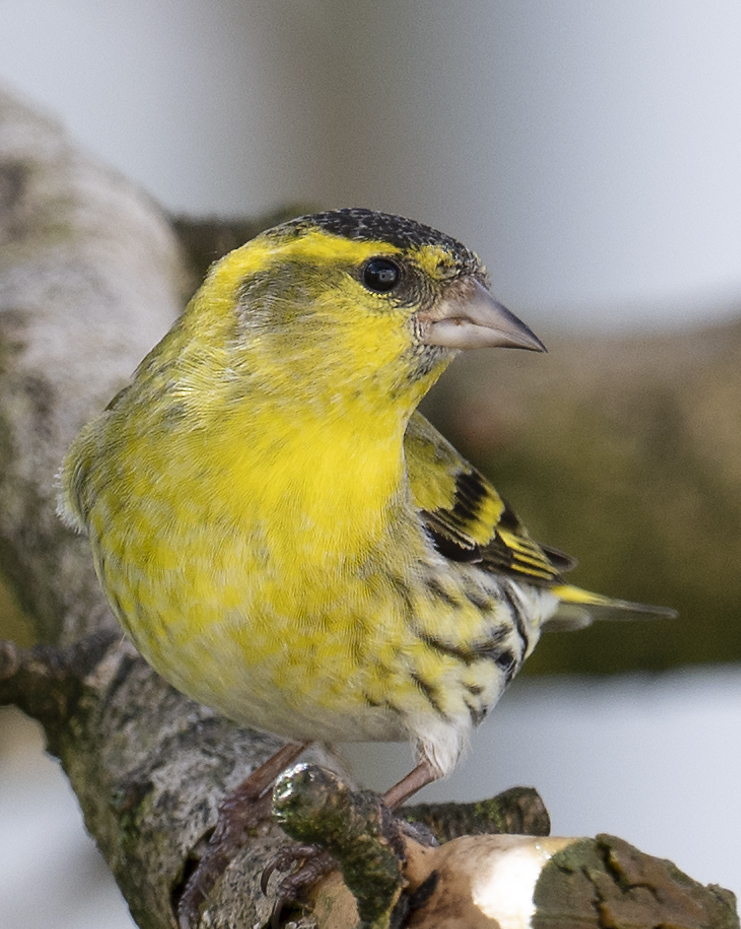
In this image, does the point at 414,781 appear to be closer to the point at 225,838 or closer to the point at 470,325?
the point at 225,838

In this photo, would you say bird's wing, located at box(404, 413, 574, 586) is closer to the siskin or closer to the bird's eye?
Result: the siskin

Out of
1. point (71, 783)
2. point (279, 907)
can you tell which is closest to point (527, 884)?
point (279, 907)

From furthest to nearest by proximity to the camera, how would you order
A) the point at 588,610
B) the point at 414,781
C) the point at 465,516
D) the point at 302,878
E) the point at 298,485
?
the point at 588,610 < the point at 465,516 < the point at 414,781 < the point at 298,485 < the point at 302,878

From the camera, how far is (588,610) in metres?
3.60

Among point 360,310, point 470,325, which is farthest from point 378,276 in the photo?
point 470,325

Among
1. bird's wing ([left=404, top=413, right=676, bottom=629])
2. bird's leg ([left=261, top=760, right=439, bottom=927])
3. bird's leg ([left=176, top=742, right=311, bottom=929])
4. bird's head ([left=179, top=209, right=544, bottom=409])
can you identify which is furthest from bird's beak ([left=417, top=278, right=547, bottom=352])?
bird's leg ([left=176, top=742, right=311, bottom=929])

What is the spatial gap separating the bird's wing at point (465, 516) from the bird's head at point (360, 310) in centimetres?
45

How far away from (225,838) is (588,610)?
1481 millimetres

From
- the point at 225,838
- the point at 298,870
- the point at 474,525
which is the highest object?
the point at 474,525

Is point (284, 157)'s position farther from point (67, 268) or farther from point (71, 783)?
point (71, 783)

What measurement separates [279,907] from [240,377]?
39.0 inches

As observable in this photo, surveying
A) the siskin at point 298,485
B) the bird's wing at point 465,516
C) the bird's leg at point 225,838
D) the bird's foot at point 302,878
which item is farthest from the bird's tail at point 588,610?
the bird's foot at point 302,878

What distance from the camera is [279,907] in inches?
86.4

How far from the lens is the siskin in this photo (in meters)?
2.42
